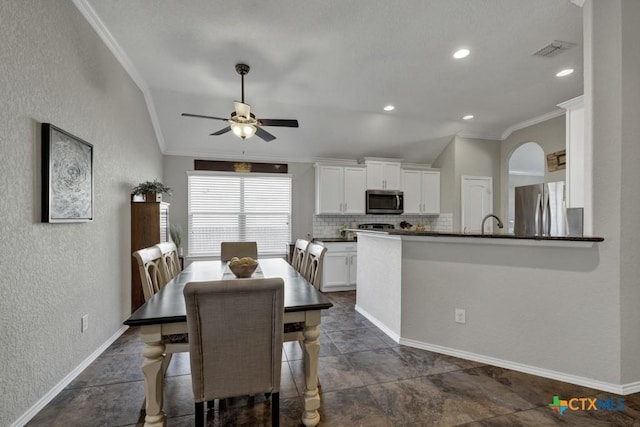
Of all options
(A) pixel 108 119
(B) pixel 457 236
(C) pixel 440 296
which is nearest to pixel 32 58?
(A) pixel 108 119

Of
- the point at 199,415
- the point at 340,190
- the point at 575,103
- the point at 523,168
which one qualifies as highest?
the point at 523,168

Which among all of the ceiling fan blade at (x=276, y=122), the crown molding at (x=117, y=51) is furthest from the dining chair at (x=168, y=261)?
the crown molding at (x=117, y=51)

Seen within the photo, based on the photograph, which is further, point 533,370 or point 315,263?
point 315,263

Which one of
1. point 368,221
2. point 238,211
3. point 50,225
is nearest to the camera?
point 50,225

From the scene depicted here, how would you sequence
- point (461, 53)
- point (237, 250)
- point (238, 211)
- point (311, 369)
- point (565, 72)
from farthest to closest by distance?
point (238, 211) < point (565, 72) < point (237, 250) < point (461, 53) < point (311, 369)

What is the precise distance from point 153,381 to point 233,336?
0.57 meters

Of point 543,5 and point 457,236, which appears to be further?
point 457,236

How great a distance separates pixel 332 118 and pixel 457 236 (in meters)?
2.92

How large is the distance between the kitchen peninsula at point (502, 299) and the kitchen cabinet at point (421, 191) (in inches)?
112

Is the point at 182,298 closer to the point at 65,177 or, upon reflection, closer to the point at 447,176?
the point at 65,177

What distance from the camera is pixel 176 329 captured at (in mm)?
1447

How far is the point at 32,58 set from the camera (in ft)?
5.74

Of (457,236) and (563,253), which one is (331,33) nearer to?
(457,236)

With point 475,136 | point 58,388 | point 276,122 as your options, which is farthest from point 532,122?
point 58,388
